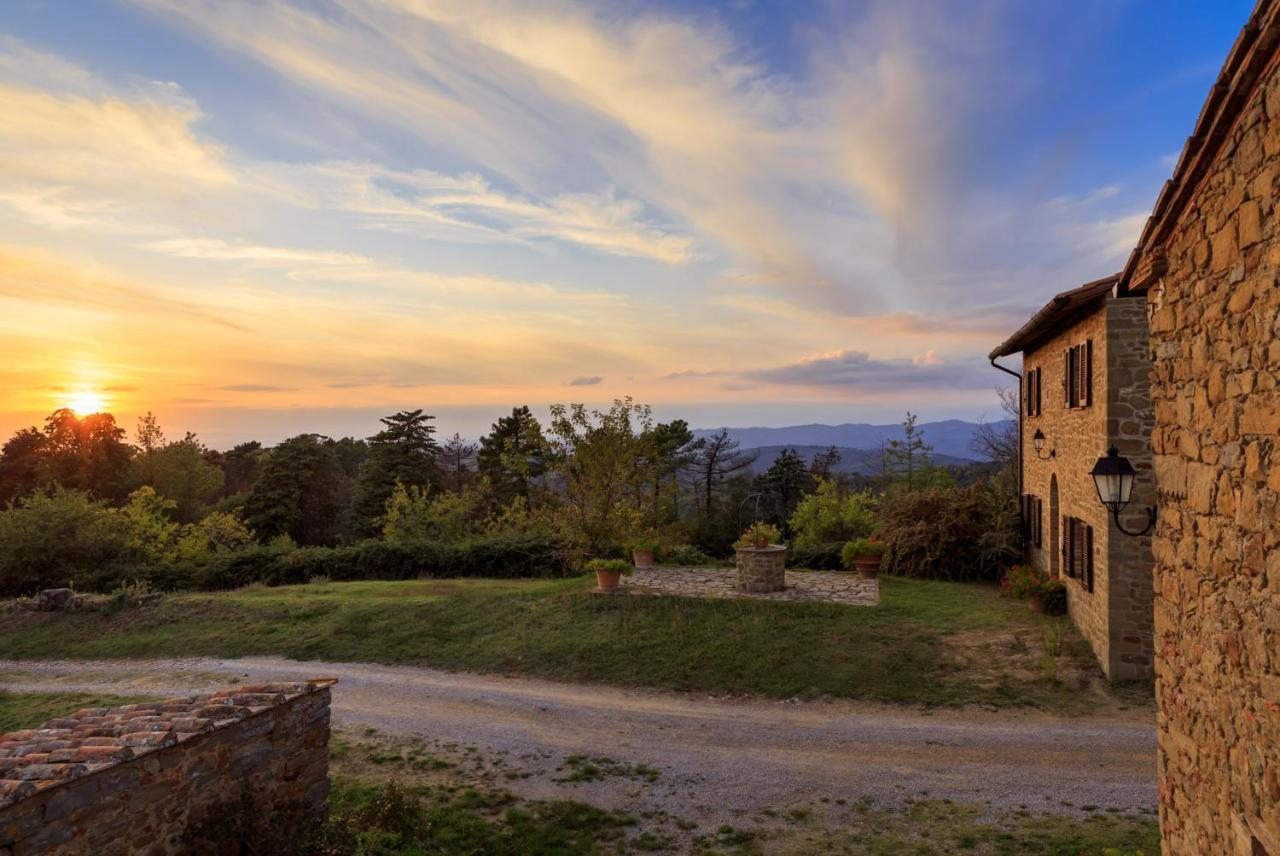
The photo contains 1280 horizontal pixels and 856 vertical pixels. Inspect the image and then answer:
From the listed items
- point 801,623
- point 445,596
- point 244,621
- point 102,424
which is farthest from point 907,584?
point 102,424

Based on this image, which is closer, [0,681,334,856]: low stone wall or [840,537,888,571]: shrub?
[0,681,334,856]: low stone wall

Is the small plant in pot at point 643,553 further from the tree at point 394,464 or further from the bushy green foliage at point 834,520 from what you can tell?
the tree at point 394,464

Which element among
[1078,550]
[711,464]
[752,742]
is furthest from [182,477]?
[1078,550]

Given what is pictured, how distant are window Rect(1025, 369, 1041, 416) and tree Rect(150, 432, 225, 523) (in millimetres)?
39604

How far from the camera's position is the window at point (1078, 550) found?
12.0 meters

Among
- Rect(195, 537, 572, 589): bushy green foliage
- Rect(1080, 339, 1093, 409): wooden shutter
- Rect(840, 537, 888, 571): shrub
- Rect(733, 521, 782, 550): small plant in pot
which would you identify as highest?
Rect(1080, 339, 1093, 409): wooden shutter

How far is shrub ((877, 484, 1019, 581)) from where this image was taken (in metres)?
18.6

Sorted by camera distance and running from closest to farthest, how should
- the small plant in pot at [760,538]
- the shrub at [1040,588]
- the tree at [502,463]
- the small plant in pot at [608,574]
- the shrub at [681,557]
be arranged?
the shrub at [1040,588]
the small plant in pot at [608,574]
the small plant in pot at [760,538]
the shrub at [681,557]
the tree at [502,463]

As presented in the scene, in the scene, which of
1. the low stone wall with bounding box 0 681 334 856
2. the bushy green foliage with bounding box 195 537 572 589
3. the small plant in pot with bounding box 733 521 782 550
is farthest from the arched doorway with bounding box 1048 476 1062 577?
the low stone wall with bounding box 0 681 334 856

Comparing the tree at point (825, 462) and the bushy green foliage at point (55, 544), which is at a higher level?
the tree at point (825, 462)

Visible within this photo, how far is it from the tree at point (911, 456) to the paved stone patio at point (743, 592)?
17.5 metres

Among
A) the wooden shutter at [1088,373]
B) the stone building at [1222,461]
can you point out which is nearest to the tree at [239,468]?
→ the wooden shutter at [1088,373]

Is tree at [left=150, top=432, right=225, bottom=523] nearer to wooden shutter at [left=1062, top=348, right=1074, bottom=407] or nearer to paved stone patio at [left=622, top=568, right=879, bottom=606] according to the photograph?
paved stone patio at [left=622, top=568, right=879, bottom=606]

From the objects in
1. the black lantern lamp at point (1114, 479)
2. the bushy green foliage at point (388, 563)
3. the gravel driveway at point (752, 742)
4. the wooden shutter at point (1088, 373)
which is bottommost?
the gravel driveway at point (752, 742)
